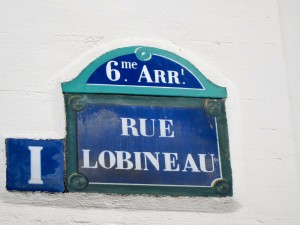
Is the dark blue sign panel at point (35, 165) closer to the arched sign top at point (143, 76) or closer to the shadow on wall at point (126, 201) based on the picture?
the shadow on wall at point (126, 201)

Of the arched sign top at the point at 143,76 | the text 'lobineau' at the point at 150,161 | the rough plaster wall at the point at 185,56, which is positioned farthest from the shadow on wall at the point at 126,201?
the arched sign top at the point at 143,76

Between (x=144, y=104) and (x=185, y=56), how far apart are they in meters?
0.39

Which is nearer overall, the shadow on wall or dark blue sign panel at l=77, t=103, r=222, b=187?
the shadow on wall

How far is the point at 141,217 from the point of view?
360 cm

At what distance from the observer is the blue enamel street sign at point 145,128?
3.67 metres

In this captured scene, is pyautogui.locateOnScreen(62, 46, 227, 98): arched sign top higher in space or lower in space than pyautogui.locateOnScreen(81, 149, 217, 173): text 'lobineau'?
higher

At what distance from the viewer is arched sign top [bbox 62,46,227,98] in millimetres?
3842

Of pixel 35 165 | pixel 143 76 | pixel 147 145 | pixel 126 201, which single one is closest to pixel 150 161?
pixel 147 145

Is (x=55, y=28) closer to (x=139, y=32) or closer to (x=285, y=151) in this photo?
(x=139, y=32)

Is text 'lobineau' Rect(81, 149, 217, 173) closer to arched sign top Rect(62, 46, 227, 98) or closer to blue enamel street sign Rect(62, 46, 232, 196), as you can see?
blue enamel street sign Rect(62, 46, 232, 196)

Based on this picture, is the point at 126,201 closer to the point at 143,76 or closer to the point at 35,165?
the point at 35,165

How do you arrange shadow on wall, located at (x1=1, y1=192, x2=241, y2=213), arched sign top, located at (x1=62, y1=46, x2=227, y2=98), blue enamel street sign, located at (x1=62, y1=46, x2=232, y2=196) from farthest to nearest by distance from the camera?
arched sign top, located at (x1=62, y1=46, x2=227, y2=98)
blue enamel street sign, located at (x1=62, y1=46, x2=232, y2=196)
shadow on wall, located at (x1=1, y1=192, x2=241, y2=213)

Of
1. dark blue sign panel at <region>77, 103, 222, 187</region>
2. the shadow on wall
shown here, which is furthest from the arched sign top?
the shadow on wall

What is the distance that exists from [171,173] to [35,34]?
105 centimetres
